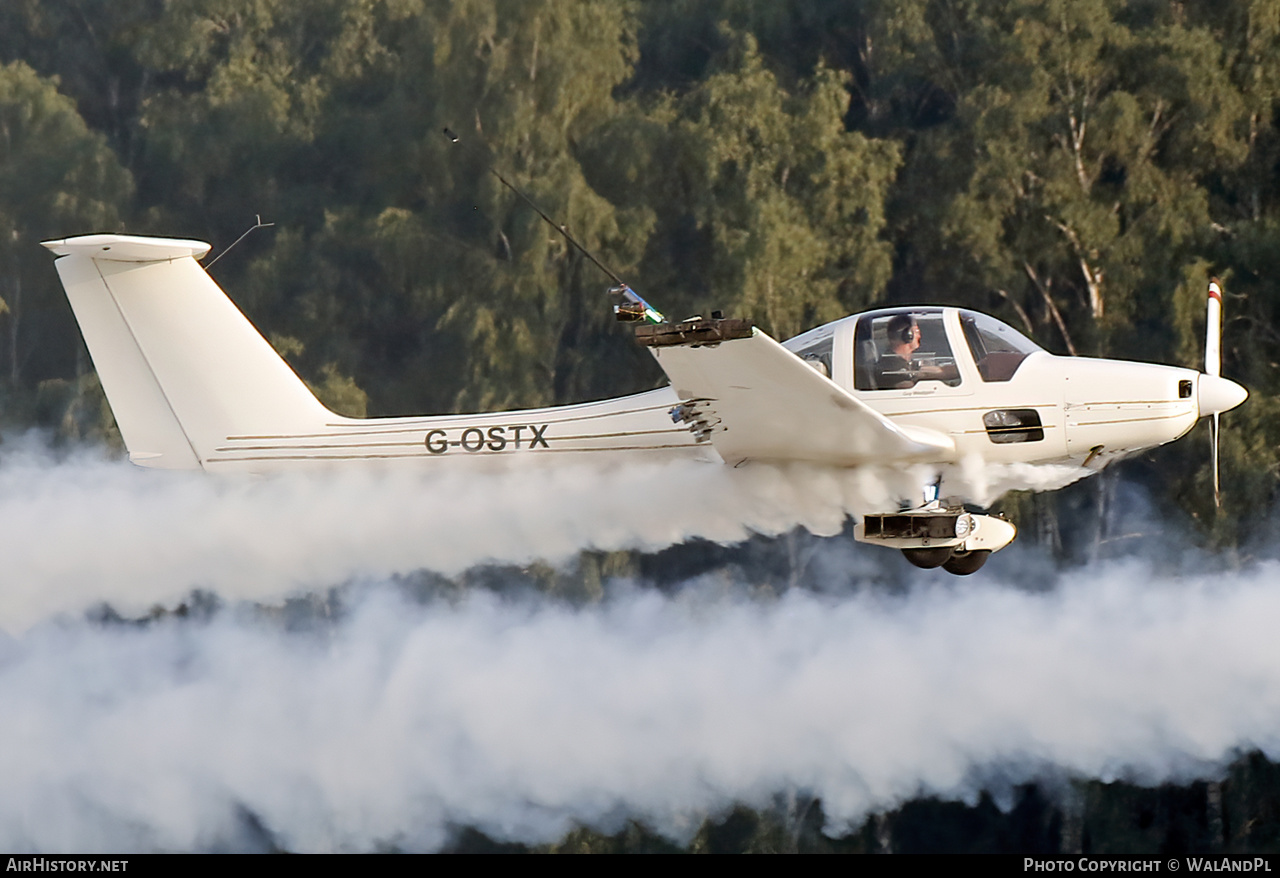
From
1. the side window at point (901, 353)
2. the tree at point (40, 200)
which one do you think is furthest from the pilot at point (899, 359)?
the tree at point (40, 200)

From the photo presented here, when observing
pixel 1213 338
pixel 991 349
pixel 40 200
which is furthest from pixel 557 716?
pixel 40 200

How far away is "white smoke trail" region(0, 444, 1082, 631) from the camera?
Answer: 11.8 m

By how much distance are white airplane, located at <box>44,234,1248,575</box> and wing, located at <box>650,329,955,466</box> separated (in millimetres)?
13

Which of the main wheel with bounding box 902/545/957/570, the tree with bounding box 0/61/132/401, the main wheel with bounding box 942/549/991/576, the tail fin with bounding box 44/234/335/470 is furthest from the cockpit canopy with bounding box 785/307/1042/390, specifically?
the tree with bounding box 0/61/132/401

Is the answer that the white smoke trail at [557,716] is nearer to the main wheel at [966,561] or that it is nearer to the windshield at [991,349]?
the main wheel at [966,561]

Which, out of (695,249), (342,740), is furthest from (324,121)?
(342,740)

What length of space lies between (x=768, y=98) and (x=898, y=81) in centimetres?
380

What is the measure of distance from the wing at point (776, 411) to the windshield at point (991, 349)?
550mm

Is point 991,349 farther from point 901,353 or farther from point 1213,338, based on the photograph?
point 1213,338

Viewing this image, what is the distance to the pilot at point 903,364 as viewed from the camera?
1141 centimetres

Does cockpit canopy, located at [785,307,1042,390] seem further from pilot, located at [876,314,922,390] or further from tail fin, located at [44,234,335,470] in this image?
tail fin, located at [44,234,335,470]

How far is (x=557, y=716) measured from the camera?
51.3 ft

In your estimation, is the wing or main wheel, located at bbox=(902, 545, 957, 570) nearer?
the wing

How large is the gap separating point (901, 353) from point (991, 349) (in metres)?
0.58
